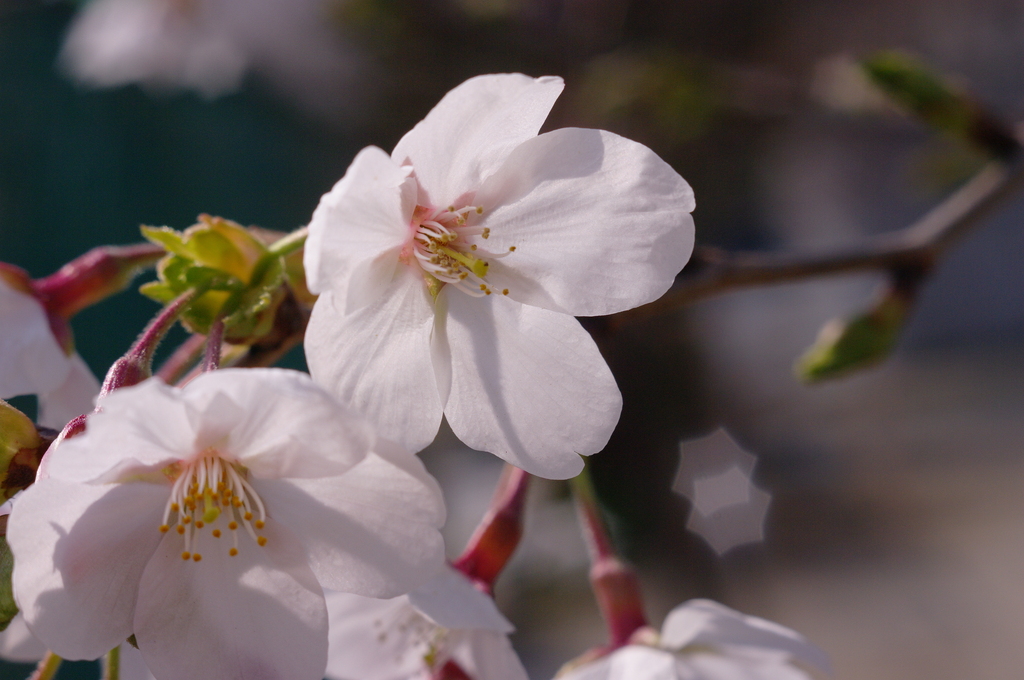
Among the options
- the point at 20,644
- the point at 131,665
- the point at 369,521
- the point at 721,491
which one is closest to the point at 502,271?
the point at 369,521

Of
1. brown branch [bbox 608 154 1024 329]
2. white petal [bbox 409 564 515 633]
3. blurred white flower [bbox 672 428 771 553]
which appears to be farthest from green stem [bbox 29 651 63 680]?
blurred white flower [bbox 672 428 771 553]

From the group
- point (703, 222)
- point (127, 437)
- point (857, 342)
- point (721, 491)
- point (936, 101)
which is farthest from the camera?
point (703, 222)

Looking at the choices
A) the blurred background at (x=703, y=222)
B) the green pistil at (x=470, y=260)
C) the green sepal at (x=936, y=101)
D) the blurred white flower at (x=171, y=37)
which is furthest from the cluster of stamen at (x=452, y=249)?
the blurred white flower at (x=171, y=37)

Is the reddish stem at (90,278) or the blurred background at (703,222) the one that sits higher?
the reddish stem at (90,278)

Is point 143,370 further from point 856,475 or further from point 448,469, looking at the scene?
point 856,475

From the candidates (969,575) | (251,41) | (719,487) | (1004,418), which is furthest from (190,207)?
(1004,418)

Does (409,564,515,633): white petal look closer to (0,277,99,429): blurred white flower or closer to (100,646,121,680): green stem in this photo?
(100,646,121,680): green stem

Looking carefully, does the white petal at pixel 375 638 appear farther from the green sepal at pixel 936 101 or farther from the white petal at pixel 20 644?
the green sepal at pixel 936 101

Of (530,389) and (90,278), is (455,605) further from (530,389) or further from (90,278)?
(90,278)
